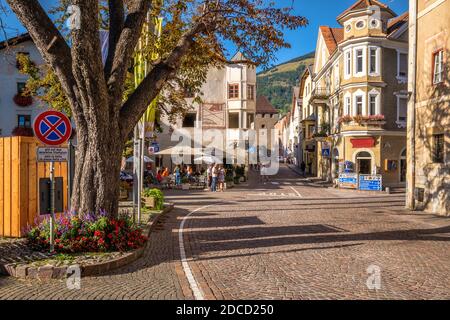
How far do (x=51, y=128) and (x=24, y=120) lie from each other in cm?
3019

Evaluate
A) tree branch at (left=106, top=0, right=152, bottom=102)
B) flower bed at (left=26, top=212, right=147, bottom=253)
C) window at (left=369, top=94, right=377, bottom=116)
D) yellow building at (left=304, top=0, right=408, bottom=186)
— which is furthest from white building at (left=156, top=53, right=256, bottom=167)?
flower bed at (left=26, top=212, right=147, bottom=253)

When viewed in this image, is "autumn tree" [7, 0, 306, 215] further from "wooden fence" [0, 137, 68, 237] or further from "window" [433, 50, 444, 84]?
"window" [433, 50, 444, 84]

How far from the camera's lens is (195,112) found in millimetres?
38781

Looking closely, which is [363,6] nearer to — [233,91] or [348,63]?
[348,63]

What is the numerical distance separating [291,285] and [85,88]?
5.22 metres

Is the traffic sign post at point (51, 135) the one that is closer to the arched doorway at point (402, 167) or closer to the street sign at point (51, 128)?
the street sign at point (51, 128)

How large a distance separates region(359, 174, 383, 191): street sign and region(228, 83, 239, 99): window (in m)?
16.5

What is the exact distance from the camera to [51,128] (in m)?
7.36

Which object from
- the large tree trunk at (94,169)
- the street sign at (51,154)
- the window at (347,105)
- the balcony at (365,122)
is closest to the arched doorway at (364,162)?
the balcony at (365,122)

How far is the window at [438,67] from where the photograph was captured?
15.4 meters

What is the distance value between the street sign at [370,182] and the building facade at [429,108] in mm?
8562

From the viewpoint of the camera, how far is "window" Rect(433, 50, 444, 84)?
15391 millimetres
